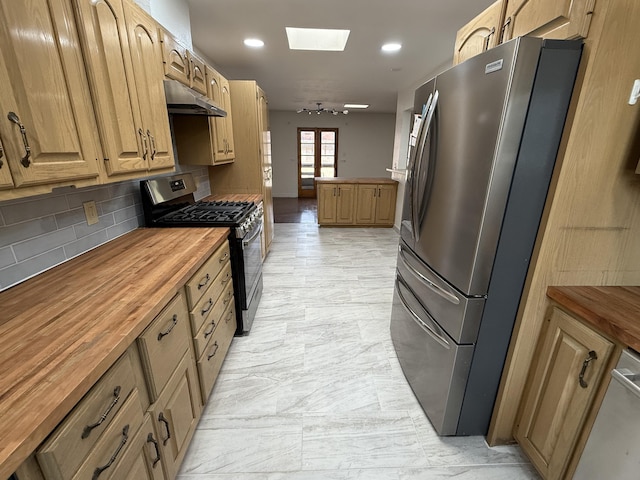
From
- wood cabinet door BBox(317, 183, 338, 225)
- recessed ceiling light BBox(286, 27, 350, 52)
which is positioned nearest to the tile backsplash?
recessed ceiling light BBox(286, 27, 350, 52)

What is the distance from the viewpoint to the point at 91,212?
156 cm

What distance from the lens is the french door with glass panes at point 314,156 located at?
8711 millimetres

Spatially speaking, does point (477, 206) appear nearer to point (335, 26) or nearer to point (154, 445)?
point (154, 445)

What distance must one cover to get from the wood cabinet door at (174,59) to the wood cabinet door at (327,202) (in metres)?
3.44

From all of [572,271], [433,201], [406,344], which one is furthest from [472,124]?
[406,344]

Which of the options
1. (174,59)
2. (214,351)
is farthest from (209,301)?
(174,59)

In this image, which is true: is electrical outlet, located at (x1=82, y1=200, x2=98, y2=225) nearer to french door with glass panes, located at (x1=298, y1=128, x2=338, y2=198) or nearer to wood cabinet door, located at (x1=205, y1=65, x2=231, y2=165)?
wood cabinet door, located at (x1=205, y1=65, x2=231, y2=165)

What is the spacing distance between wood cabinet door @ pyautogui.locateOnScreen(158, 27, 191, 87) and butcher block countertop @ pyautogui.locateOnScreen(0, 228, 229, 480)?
43.7 inches

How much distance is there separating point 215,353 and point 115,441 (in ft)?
2.99

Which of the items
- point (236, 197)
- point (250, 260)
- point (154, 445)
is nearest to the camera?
point (154, 445)

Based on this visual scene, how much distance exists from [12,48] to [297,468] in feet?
6.26

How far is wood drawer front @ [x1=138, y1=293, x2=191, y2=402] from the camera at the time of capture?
984 mm

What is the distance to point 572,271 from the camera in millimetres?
1162

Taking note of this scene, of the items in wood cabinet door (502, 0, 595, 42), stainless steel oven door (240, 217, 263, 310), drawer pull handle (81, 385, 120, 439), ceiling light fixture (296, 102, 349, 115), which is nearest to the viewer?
drawer pull handle (81, 385, 120, 439)
